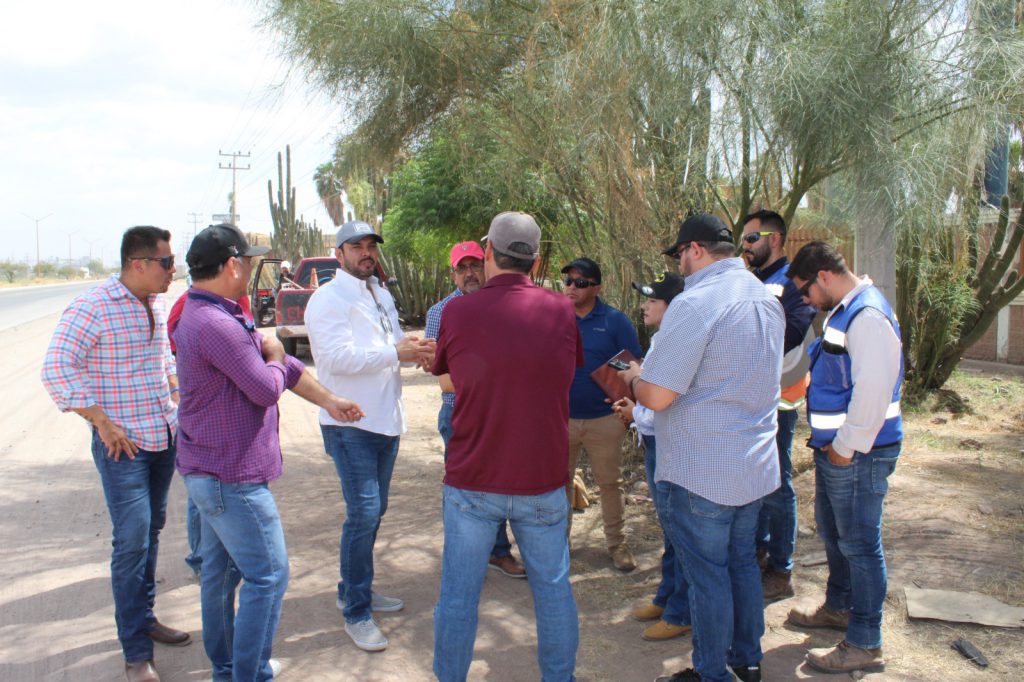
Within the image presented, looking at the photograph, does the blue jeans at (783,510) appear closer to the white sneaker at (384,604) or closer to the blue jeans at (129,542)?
the white sneaker at (384,604)

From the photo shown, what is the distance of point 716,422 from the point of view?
3.06 m

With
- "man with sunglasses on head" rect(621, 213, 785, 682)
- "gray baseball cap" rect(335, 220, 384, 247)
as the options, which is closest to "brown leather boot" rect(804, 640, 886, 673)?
"man with sunglasses on head" rect(621, 213, 785, 682)

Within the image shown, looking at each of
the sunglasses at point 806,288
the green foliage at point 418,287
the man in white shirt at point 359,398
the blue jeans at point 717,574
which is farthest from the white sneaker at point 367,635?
the green foliage at point 418,287

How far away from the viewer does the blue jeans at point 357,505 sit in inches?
150

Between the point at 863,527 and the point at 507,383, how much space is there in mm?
1802

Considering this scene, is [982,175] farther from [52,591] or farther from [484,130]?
[52,591]

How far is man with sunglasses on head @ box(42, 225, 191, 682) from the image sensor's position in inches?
133

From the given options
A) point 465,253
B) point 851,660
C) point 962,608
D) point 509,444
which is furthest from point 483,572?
point 962,608

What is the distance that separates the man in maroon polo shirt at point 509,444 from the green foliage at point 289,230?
32.7m

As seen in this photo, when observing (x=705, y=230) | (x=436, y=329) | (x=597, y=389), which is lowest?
(x=597, y=389)

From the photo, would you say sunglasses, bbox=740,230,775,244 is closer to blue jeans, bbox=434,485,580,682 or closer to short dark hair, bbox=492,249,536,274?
short dark hair, bbox=492,249,536,274

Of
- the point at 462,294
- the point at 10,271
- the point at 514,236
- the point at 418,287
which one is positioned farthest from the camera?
the point at 10,271

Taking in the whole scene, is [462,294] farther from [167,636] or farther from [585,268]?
[167,636]

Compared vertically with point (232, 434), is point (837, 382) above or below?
above
